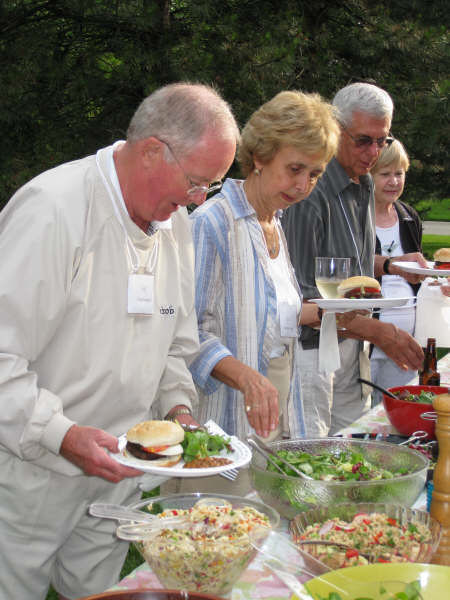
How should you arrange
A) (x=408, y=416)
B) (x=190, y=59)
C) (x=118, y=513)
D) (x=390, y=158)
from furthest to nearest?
(x=190, y=59) < (x=390, y=158) < (x=408, y=416) < (x=118, y=513)

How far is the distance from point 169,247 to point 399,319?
1.97m

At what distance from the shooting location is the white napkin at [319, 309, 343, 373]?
8.45ft

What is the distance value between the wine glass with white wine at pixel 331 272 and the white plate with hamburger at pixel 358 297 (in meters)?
0.02

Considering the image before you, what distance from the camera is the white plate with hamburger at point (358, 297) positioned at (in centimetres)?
234

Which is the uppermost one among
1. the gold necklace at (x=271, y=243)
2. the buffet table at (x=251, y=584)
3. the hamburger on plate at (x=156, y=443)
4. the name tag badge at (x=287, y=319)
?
the gold necklace at (x=271, y=243)

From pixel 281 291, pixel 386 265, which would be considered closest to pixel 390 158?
pixel 386 265

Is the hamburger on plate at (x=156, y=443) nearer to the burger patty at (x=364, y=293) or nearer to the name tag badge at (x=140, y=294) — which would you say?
the name tag badge at (x=140, y=294)

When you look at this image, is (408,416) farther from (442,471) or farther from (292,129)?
(292,129)

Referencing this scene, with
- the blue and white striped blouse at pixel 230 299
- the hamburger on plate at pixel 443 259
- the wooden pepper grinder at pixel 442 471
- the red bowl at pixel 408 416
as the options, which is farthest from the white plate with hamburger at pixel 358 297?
the wooden pepper grinder at pixel 442 471

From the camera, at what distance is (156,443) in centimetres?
154

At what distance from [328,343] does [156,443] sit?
1.18 meters

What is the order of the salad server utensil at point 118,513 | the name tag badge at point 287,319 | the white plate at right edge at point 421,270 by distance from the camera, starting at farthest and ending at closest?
the white plate at right edge at point 421,270
the name tag badge at point 287,319
the salad server utensil at point 118,513

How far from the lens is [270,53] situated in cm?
547

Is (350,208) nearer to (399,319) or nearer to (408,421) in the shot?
(399,319)
